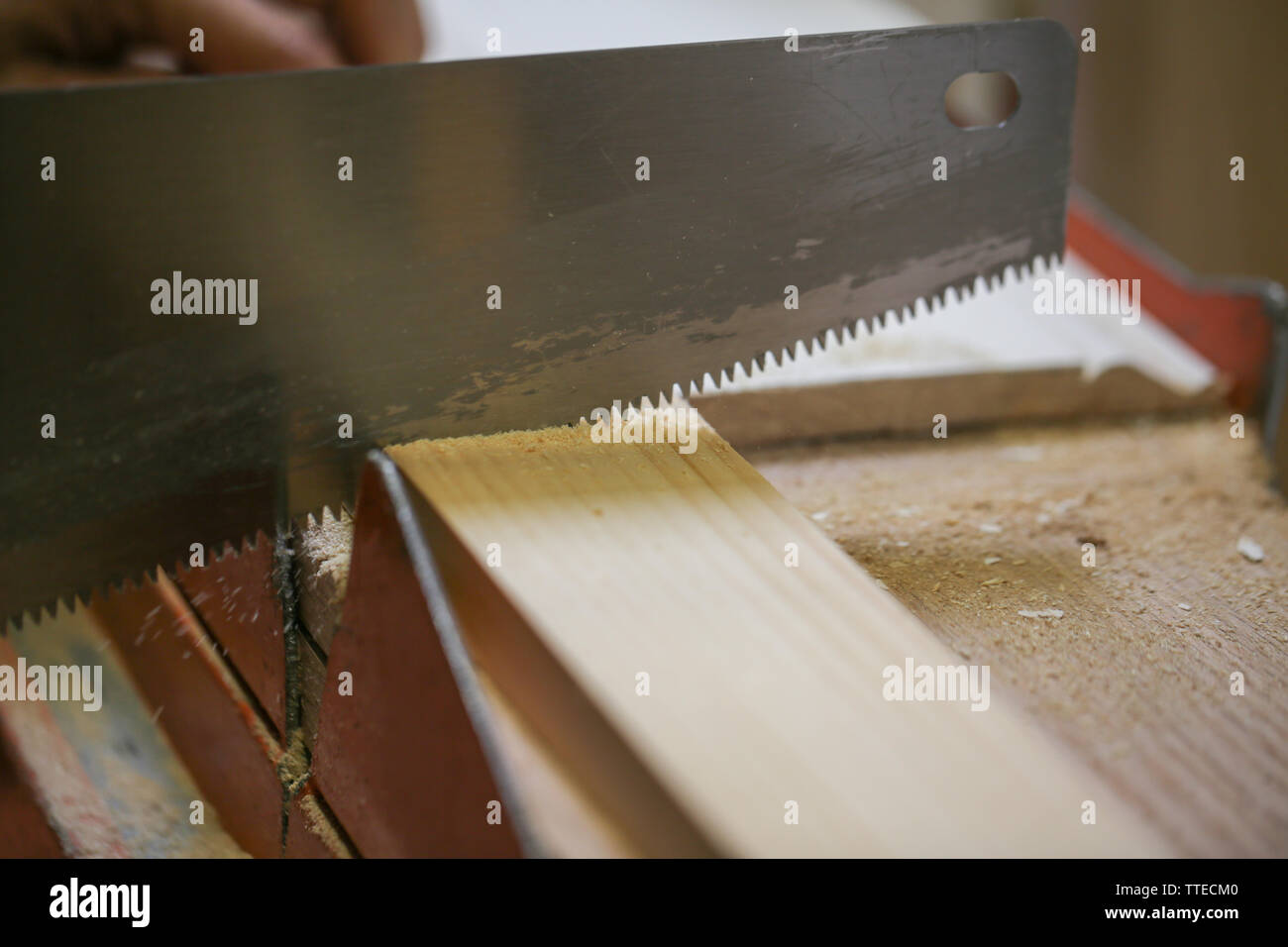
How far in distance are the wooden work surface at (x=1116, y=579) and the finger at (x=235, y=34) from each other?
2.63ft

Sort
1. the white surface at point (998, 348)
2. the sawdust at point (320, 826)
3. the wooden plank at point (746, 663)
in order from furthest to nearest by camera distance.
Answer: the white surface at point (998, 348) < the sawdust at point (320, 826) < the wooden plank at point (746, 663)

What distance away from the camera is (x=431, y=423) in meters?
1.10

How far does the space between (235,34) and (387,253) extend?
0.32 meters

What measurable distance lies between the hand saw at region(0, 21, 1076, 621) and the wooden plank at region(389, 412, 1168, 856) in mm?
120

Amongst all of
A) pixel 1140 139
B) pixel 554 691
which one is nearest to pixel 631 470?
pixel 554 691

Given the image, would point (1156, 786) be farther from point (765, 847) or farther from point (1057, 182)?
point (1057, 182)

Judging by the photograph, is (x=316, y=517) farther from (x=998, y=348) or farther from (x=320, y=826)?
(x=998, y=348)

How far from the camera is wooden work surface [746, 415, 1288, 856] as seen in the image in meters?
0.87

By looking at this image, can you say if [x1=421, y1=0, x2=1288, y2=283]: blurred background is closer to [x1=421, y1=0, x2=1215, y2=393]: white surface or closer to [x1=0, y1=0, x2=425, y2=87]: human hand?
[x1=421, y1=0, x2=1215, y2=393]: white surface

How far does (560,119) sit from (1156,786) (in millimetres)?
819

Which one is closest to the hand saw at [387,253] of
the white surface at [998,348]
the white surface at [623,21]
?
the white surface at [998,348]

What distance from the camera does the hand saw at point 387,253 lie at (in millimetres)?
963

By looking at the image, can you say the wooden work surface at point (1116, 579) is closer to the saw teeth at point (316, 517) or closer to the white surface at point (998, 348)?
the white surface at point (998, 348)

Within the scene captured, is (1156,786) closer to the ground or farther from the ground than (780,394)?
closer to the ground
